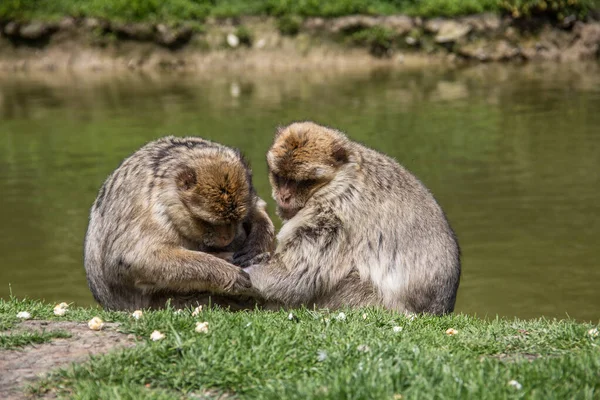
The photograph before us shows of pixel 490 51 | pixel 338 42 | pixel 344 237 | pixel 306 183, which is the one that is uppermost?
pixel 306 183

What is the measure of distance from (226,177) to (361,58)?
18.2m

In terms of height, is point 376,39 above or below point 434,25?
below

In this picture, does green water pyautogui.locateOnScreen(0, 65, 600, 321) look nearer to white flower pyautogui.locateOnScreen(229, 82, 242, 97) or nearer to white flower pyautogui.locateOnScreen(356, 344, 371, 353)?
white flower pyautogui.locateOnScreen(229, 82, 242, 97)

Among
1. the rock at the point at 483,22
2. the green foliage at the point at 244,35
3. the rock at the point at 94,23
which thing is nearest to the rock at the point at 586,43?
the rock at the point at 483,22

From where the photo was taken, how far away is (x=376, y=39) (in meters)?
23.4

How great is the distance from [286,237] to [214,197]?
67 centimetres

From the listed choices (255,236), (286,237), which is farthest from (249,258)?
(286,237)

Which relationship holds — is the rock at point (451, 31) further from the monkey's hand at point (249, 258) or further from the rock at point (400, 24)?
the monkey's hand at point (249, 258)

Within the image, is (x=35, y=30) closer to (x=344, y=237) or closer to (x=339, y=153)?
(x=339, y=153)

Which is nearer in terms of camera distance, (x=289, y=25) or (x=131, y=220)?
(x=131, y=220)

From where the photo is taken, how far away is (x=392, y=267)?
20.1 feet

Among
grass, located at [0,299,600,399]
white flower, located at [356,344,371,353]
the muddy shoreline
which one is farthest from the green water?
white flower, located at [356,344,371,353]

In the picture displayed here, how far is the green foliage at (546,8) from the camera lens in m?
23.2

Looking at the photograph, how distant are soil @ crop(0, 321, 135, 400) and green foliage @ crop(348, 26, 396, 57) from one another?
744 inches
